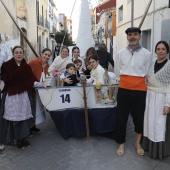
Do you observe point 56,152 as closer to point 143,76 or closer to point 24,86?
point 24,86

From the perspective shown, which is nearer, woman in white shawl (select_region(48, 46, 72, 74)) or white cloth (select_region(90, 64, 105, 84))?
white cloth (select_region(90, 64, 105, 84))

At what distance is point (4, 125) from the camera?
3703mm

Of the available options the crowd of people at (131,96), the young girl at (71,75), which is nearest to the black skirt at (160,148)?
the crowd of people at (131,96)

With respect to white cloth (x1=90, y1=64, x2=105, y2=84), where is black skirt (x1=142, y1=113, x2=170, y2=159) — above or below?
below

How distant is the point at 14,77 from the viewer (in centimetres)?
357

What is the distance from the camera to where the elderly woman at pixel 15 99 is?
3588 millimetres

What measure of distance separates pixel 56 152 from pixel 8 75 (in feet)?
4.42

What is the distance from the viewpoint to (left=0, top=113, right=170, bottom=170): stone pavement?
10.9 feet

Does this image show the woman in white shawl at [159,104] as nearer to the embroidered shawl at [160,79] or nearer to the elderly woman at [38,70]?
the embroidered shawl at [160,79]

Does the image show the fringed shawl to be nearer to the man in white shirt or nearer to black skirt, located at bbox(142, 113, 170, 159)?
the man in white shirt

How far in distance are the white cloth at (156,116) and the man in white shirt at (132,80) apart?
0.15 metres

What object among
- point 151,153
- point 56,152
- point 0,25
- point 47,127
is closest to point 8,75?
point 56,152

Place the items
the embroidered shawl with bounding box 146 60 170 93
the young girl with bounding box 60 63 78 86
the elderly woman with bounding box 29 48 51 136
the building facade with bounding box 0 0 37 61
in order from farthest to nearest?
the building facade with bounding box 0 0 37 61, the young girl with bounding box 60 63 78 86, the elderly woman with bounding box 29 48 51 136, the embroidered shawl with bounding box 146 60 170 93

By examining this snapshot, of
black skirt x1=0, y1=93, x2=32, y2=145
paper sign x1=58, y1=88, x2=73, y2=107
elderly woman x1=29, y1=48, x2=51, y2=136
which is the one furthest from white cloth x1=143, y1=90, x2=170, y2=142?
black skirt x1=0, y1=93, x2=32, y2=145
